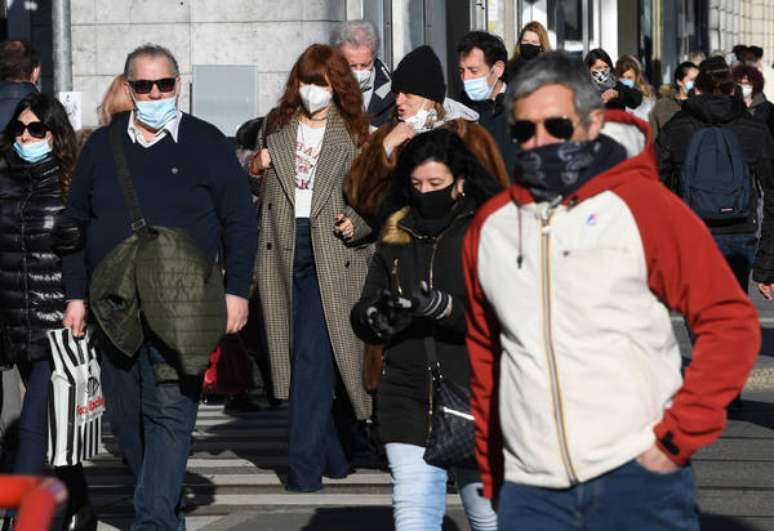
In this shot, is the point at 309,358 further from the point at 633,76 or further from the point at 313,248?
the point at 633,76

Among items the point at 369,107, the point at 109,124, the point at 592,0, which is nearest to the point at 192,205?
the point at 109,124

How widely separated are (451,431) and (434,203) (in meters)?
0.75

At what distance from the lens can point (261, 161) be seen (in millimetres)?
9516

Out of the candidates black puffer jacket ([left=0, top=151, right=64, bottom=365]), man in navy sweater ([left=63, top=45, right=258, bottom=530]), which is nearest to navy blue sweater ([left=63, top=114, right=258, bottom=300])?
man in navy sweater ([left=63, top=45, right=258, bottom=530])

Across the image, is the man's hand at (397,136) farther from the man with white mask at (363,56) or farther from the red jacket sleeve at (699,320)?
the red jacket sleeve at (699,320)

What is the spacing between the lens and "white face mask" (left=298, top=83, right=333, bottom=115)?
368 inches

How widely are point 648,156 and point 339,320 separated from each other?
4.73 metres

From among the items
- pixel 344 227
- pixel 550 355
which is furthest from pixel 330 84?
pixel 550 355

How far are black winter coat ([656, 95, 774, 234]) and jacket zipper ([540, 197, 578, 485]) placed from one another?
704 cm

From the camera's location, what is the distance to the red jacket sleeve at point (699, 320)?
4.45m

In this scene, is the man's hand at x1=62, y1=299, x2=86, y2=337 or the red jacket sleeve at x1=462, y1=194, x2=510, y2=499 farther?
the man's hand at x1=62, y1=299, x2=86, y2=337

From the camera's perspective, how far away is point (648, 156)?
476cm

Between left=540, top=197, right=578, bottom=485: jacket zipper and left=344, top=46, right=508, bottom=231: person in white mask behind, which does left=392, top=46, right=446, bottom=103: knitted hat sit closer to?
left=344, top=46, right=508, bottom=231: person in white mask behind

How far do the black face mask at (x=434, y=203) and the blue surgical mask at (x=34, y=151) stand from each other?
2633 millimetres
